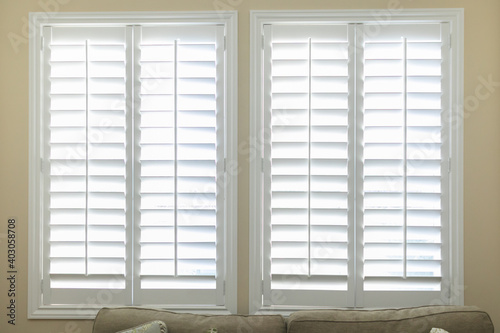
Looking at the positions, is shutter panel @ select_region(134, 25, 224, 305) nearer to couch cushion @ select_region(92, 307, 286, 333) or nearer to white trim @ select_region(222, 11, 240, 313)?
white trim @ select_region(222, 11, 240, 313)

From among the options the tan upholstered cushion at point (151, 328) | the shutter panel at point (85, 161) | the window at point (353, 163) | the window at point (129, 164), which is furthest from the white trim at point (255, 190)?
the shutter panel at point (85, 161)

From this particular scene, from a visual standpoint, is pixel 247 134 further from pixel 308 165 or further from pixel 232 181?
pixel 308 165

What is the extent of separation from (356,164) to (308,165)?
0.86ft

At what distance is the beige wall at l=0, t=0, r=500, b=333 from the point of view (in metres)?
2.81

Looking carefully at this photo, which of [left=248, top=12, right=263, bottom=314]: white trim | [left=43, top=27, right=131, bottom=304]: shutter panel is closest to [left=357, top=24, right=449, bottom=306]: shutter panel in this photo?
[left=248, top=12, right=263, bottom=314]: white trim

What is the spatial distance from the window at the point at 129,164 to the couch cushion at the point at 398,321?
541 mm

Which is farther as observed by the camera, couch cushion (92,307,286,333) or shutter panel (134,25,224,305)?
shutter panel (134,25,224,305)

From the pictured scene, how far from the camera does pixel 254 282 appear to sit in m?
2.84

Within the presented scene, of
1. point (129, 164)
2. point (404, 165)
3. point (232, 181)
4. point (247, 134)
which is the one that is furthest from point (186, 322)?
point (404, 165)

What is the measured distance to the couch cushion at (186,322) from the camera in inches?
99.7

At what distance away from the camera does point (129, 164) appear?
2.87m

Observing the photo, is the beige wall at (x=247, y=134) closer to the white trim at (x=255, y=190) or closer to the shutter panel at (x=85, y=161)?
the white trim at (x=255, y=190)

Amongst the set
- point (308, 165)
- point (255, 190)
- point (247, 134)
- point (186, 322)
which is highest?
point (247, 134)

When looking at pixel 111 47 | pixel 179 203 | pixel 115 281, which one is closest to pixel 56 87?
pixel 111 47
